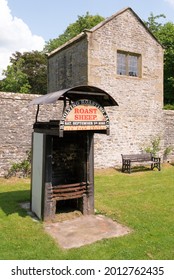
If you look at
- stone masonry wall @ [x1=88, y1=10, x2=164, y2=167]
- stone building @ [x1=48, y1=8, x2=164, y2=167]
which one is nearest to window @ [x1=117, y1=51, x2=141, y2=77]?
stone building @ [x1=48, y1=8, x2=164, y2=167]

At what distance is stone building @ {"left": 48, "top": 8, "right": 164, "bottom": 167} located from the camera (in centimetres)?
1505

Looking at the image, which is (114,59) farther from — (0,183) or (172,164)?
(0,183)

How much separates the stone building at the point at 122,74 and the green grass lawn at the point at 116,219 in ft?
14.0

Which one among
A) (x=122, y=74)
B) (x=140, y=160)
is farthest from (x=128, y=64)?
(x=140, y=160)

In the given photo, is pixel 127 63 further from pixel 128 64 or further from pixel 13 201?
pixel 13 201

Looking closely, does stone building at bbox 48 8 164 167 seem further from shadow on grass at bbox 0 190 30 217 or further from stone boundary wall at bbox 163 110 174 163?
shadow on grass at bbox 0 190 30 217

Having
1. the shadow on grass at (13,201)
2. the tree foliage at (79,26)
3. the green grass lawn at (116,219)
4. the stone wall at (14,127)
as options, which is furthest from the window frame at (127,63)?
the tree foliage at (79,26)

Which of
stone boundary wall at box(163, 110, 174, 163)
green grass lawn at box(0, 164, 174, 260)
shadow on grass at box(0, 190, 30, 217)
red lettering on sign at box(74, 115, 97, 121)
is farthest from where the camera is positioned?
stone boundary wall at box(163, 110, 174, 163)

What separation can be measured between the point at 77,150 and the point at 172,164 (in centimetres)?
1113

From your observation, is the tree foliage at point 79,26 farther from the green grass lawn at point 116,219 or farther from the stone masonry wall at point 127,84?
the green grass lawn at point 116,219

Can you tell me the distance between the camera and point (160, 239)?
20.2 feet

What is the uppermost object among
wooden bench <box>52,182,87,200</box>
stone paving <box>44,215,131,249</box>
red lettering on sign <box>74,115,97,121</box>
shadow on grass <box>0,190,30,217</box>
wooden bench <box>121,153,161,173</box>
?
red lettering on sign <box>74,115,97,121</box>

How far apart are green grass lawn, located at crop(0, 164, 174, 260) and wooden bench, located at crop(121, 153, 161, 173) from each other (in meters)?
2.59

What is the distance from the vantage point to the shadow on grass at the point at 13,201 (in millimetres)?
8023
